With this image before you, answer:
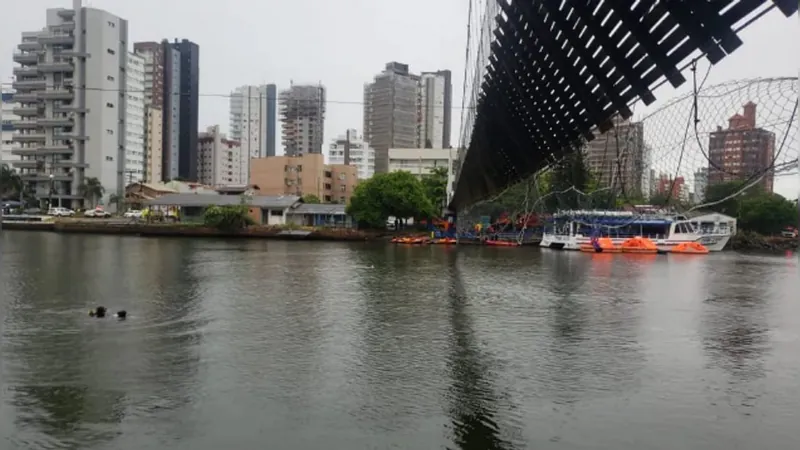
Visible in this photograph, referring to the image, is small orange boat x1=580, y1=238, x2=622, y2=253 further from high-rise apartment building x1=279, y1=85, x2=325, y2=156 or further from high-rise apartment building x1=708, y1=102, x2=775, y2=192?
high-rise apartment building x1=279, y1=85, x2=325, y2=156

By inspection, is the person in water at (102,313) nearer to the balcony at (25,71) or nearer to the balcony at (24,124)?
the balcony at (24,124)

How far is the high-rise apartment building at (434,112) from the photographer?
6088 centimetres

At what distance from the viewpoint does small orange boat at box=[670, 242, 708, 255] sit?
27359 mm

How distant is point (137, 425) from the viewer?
466 cm

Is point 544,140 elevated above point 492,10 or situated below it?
below

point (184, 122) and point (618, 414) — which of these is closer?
point (618, 414)

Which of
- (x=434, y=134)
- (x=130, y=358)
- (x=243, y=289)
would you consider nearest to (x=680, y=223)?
(x=243, y=289)

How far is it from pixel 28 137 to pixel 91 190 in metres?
5.37

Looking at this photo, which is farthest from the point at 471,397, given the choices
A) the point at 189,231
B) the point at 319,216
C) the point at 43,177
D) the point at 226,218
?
the point at 43,177

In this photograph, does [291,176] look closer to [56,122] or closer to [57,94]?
[56,122]

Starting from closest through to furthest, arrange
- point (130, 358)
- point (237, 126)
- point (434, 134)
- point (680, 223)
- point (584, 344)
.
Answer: point (130, 358), point (584, 344), point (680, 223), point (434, 134), point (237, 126)

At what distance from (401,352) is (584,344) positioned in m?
2.20

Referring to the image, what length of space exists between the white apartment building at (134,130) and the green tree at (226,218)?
12.7 m

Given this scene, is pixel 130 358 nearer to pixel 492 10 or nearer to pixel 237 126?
pixel 492 10
